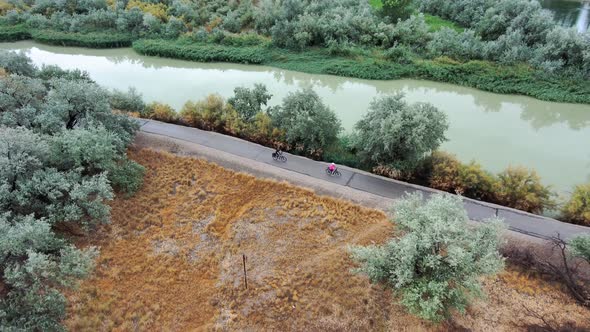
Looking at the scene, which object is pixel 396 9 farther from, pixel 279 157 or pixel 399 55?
pixel 279 157

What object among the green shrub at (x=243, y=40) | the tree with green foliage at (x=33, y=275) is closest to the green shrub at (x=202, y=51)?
the green shrub at (x=243, y=40)

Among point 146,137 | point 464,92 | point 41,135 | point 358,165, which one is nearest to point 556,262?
point 358,165

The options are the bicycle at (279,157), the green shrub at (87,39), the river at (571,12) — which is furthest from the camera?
the river at (571,12)

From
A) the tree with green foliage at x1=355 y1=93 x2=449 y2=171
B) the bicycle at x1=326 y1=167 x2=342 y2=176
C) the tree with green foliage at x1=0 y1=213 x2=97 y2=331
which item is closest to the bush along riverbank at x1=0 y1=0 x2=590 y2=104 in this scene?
the tree with green foliage at x1=355 y1=93 x2=449 y2=171

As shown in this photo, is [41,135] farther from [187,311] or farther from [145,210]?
[187,311]

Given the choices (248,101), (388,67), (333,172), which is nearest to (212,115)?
(248,101)

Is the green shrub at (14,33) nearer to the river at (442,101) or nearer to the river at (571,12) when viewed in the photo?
the river at (442,101)

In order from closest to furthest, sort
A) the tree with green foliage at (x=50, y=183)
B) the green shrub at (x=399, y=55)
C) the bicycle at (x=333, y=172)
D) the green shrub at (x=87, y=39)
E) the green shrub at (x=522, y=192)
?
the tree with green foliage at (x=50, y=183) → the green shrub at (x=522, y=192) → the bicycle at (x=333, y=172) → the green shrub at (x=399, y=55) → the green shrub at (x=87, y=39)
